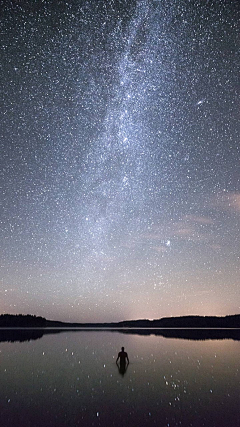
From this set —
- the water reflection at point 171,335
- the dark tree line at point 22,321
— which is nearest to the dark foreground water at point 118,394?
the water reflection at point 171,335

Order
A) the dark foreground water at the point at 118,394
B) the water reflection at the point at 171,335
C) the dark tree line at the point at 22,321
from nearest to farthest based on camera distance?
the dark foreground water at the point at 118,394 < the water reflection at the point at 171,335 < the dark tree line at the point at 22,321

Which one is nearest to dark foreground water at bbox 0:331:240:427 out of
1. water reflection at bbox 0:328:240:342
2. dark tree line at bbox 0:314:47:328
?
water reflection at bbox 0:328:240:342

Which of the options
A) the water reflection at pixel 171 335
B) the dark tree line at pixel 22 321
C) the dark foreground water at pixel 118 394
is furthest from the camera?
the dark tree line at pixel 22 321

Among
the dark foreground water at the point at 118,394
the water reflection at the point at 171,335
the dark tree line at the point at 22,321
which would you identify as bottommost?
the dark foreground water at the point at 118,394

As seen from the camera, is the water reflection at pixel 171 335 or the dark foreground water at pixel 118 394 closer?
the dark foreground water at pixel 118 394

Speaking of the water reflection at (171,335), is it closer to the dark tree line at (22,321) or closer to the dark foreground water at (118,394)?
the dark foreground water at (118,394)

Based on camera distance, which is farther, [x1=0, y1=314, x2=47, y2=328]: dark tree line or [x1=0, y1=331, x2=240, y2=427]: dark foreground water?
[x1=0, y1=314, x2=47, y2=328]: dark tree line

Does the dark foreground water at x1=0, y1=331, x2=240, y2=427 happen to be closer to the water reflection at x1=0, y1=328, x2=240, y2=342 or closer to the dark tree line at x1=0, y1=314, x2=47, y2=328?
the water reflection at x1=0, y1=328, x2=240, y2=342

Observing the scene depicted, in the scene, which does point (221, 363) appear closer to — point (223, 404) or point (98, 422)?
point (223, 404)

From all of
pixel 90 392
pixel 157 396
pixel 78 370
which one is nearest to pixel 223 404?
pixel 157 396

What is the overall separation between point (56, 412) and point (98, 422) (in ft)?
6.69

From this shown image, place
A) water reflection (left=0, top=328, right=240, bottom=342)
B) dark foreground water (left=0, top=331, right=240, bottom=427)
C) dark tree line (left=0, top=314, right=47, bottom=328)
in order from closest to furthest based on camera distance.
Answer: dark foreground water (left=0, top=331, right=240, bottom=427)
water reflection (left=0, top=328, right=240, bottom=342)
dark tree line (left=0, top=314, right=47, bottom=328)

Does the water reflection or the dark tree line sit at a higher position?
the dark tree line

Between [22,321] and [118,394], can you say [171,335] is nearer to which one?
[118,394]
